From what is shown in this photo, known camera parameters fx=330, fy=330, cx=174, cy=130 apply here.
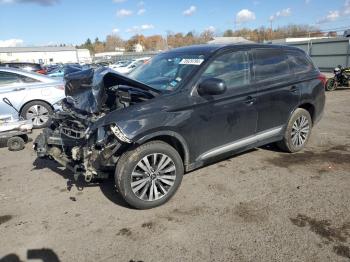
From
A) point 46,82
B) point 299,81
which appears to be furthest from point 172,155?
point 46,82

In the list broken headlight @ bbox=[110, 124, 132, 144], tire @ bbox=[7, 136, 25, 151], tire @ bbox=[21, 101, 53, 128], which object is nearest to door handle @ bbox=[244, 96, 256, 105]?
broken headlight @ bbox=[110, 124, 132, 144]

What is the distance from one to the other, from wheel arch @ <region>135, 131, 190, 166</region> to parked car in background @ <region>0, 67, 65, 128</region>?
485cm

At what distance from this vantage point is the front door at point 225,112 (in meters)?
4.21

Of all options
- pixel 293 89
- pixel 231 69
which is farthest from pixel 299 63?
pixel 231 69

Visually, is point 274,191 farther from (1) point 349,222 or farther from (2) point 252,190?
(1) point 349,222

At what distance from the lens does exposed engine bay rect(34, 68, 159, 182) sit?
372 cm

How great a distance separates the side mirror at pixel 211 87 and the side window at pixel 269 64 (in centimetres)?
101

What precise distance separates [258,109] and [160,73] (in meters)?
1.52

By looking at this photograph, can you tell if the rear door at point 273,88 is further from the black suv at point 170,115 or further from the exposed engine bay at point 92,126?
the exposed engine bay at point 92,126

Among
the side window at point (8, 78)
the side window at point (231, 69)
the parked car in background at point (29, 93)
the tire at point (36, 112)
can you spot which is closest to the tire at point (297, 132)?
the side window at point (231, 69)

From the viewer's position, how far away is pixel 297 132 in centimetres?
567

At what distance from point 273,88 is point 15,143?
5.12 m

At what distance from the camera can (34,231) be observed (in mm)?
3598

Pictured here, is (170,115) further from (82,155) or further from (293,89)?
(293,89)
